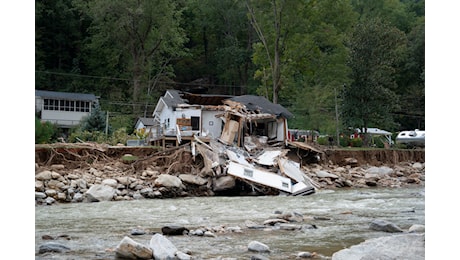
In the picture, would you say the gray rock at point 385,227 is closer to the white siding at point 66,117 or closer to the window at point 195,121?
the white siding at point 66,117

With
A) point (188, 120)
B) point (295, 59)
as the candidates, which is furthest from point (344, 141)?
point (188, 120)

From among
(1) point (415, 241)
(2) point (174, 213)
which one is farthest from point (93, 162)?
(1) point (415, 241)

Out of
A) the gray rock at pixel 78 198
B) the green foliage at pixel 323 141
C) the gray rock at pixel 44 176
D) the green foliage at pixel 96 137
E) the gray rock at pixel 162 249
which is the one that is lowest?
the gray rock at pixel 78 198

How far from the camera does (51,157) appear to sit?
14031 millimetres

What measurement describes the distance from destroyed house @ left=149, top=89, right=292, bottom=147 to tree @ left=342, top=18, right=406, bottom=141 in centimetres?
555

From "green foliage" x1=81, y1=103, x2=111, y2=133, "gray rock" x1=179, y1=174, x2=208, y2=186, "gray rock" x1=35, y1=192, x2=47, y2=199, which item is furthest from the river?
"green foliage" x1=81, y1=103, x2=111, y2=133

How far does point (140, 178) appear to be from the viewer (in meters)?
14.0

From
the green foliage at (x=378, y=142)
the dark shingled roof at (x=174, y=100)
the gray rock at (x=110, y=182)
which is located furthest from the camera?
the green foliage at (x=378, y=142)

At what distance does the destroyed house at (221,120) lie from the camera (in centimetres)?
1812

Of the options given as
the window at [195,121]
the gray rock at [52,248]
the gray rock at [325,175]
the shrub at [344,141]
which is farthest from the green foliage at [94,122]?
the gray rock at [52,248]

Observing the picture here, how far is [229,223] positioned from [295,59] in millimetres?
19009

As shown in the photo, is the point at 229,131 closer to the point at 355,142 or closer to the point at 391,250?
the point at 355,142

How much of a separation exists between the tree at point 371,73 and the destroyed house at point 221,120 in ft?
18.2

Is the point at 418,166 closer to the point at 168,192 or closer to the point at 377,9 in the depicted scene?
the point at 168,192
